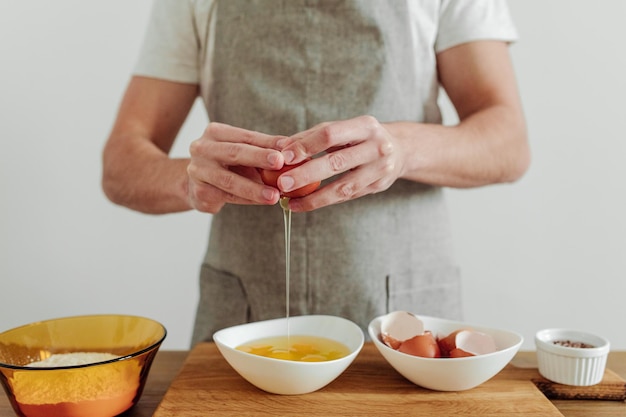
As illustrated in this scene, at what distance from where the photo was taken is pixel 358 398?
865mm

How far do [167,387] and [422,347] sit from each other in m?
0.42

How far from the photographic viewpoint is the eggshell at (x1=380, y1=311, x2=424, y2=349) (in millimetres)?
931

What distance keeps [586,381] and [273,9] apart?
0.89 metres

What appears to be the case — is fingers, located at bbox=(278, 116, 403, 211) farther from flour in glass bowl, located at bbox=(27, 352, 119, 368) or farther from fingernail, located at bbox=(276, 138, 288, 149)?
flour in glass bowl, located at bbox=(27, 352, 119, 368)

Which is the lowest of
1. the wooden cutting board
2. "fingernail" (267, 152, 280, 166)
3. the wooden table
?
the wooden table

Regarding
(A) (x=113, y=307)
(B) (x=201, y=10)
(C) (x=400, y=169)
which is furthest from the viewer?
(A) (x=113, y=307)

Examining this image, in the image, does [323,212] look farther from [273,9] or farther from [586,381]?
[586,381]

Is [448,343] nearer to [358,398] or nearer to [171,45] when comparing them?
[358,398]

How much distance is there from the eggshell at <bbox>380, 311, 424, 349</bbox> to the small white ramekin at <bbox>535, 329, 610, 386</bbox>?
0.65 feet

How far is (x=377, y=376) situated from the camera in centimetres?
94

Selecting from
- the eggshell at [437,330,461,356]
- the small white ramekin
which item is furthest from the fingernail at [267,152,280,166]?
the small white ramekin

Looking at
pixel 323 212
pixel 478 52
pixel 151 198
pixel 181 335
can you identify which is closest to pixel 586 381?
pixel 323 212

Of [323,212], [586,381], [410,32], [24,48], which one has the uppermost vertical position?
[24,48]

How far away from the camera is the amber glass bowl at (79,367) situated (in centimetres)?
79
